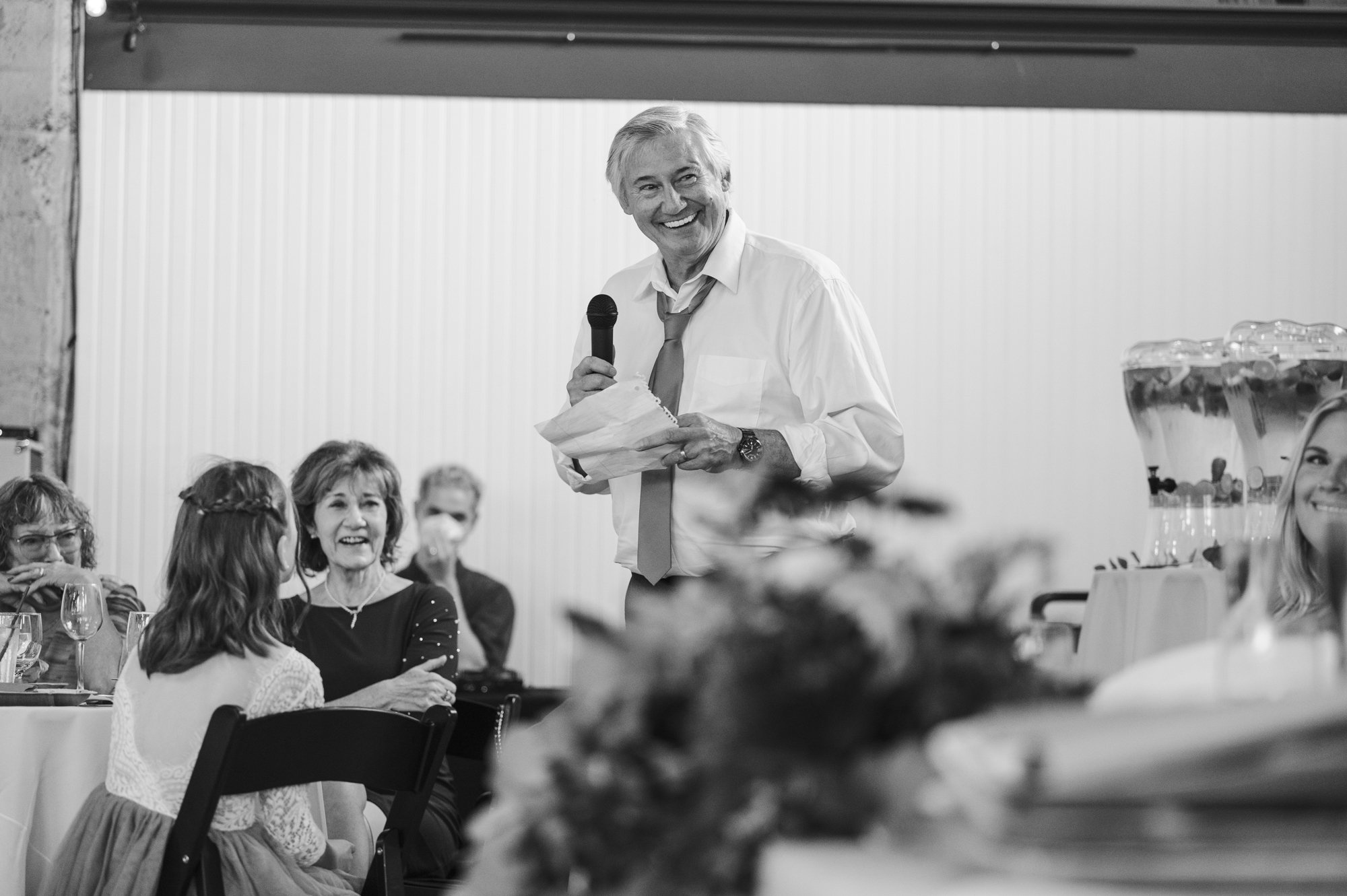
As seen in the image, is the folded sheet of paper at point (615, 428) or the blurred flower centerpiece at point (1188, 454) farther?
the folded sheet of paper at point (615, 428)

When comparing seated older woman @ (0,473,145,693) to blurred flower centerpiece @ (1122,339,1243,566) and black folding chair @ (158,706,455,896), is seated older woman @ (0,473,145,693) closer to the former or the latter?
black folding chair @ (158,706,455,896)

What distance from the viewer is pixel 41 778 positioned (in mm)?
2543

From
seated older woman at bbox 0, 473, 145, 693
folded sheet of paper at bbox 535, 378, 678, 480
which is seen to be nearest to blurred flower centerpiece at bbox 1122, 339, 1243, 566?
folded sheet of paper at bbox 535, 378, 678, 480

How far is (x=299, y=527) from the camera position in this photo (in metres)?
3.47

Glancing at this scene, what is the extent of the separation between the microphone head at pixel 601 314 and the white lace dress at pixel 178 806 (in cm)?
76

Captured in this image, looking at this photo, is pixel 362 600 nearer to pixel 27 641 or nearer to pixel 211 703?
pixel 27 641

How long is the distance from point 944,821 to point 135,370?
17.2ft

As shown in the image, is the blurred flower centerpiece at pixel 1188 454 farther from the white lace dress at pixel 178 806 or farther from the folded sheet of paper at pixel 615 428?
the white lace dress at pixel 178 806

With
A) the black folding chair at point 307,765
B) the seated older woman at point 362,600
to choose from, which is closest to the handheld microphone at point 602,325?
the black folding chair at point 307,765

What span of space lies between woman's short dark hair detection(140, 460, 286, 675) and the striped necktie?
2.04 feet

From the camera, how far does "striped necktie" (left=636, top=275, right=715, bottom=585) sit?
265cm

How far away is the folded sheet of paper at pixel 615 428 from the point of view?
2.54m

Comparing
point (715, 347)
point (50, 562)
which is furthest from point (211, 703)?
point (50, 562)

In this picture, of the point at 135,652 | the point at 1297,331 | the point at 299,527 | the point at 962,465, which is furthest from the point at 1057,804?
the point at 962,465
